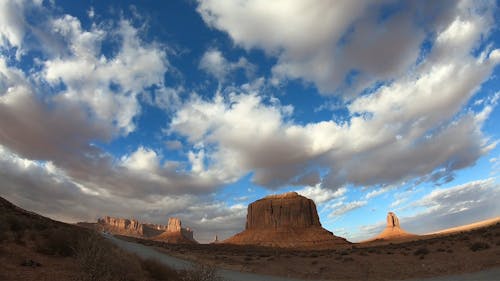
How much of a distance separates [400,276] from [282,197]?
438ft

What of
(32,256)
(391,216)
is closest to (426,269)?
(32,256)

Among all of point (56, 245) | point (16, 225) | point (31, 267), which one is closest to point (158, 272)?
point (56, 245)

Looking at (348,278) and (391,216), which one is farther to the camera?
(391,216)

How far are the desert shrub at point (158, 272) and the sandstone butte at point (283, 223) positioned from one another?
293ft

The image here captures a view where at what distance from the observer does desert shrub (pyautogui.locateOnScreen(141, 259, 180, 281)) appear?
16.3m

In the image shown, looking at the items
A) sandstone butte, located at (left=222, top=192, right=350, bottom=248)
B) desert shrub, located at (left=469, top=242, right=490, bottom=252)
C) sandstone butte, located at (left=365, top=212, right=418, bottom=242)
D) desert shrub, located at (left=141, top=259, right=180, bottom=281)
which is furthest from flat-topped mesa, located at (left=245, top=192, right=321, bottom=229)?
desert shrub, located at (left=141, top=259, right=180, bottom=281)

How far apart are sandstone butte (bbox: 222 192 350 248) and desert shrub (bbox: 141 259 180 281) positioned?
293 ft

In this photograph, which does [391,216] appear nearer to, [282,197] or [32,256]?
[282,197]

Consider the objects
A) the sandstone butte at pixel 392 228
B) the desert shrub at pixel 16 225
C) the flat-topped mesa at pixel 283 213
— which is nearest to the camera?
the desert shrub at pixel 16 225

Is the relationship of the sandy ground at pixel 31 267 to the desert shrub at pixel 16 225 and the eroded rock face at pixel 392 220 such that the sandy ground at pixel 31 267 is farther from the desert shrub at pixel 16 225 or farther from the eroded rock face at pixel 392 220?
the eroded rock face at pixel 392 220

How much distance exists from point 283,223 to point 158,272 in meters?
124

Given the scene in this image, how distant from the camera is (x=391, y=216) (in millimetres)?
157625

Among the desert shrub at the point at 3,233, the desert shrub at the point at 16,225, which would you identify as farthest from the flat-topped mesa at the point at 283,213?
the desert shrub at the point at 3,233

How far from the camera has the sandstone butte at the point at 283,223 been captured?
111 metres
